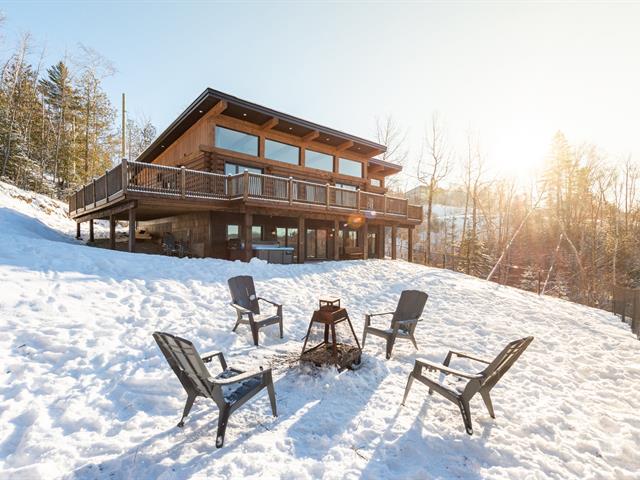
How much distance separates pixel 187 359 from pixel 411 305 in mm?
4014

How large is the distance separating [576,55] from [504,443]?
12.4m

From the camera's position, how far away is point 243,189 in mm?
10609

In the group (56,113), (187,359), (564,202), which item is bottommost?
(187,359)

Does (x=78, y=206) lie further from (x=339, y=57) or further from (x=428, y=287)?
(x=428, y=287)

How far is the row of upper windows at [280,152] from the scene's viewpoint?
42.0 feet

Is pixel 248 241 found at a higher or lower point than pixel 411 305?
higher

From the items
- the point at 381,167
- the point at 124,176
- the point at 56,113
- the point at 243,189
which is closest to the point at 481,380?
the point at 243,189

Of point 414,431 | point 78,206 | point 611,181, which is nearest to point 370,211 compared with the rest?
point 414,431

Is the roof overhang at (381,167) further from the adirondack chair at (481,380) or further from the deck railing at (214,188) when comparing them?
the adirondack chair at (481,380)

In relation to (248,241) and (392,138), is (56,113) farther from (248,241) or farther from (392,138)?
(392,138)

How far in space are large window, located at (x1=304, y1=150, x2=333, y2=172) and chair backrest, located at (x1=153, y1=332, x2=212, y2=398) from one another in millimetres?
14102

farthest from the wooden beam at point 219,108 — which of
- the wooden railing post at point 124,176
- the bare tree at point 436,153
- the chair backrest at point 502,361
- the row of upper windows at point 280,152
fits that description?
the bare tree at point 436,153

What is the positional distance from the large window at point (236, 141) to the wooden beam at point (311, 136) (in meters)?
2.86

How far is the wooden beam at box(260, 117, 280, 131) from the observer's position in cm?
1310
